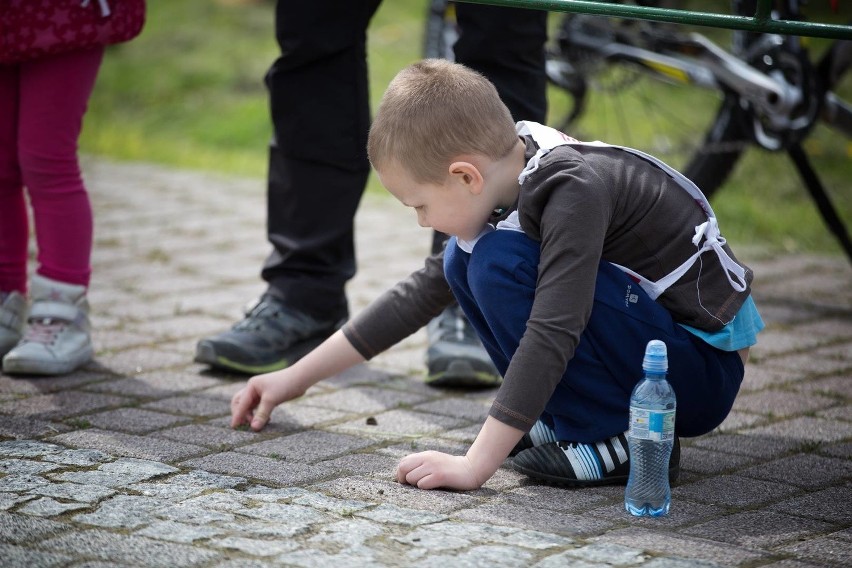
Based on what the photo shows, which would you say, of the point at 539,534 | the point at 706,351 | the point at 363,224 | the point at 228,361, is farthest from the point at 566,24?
the point at 539,534

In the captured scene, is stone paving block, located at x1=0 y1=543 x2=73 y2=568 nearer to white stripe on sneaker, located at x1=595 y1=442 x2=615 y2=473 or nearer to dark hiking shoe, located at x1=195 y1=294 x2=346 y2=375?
white stripe on sneaker, located at x1=595 y1=442 x2=615 y2=473

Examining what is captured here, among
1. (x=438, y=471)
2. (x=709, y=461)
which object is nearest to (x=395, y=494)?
(x=438, y=471)

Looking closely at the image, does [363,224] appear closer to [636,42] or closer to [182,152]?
[636,42]

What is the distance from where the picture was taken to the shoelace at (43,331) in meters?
3.06

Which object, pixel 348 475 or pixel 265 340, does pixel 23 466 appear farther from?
pixel 265 340

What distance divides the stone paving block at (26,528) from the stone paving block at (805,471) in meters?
1.30

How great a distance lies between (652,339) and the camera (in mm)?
2223

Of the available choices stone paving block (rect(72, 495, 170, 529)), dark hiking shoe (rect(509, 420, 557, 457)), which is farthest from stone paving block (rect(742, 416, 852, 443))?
stone paving block (rect(72, 495, 170, 529))

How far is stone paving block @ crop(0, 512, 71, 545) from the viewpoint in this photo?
1.91 metres

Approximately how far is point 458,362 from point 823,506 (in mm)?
1044

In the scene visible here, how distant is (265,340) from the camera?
3127 mm

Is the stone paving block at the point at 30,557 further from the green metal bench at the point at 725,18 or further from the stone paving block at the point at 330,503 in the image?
the green metal bench at the point at 725,18

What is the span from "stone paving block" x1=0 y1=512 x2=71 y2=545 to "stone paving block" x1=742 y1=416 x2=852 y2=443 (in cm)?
150

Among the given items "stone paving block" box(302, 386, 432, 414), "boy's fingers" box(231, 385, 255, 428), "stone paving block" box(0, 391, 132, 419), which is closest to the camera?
"boy's fingers" box(231, 385, 255, 428)
